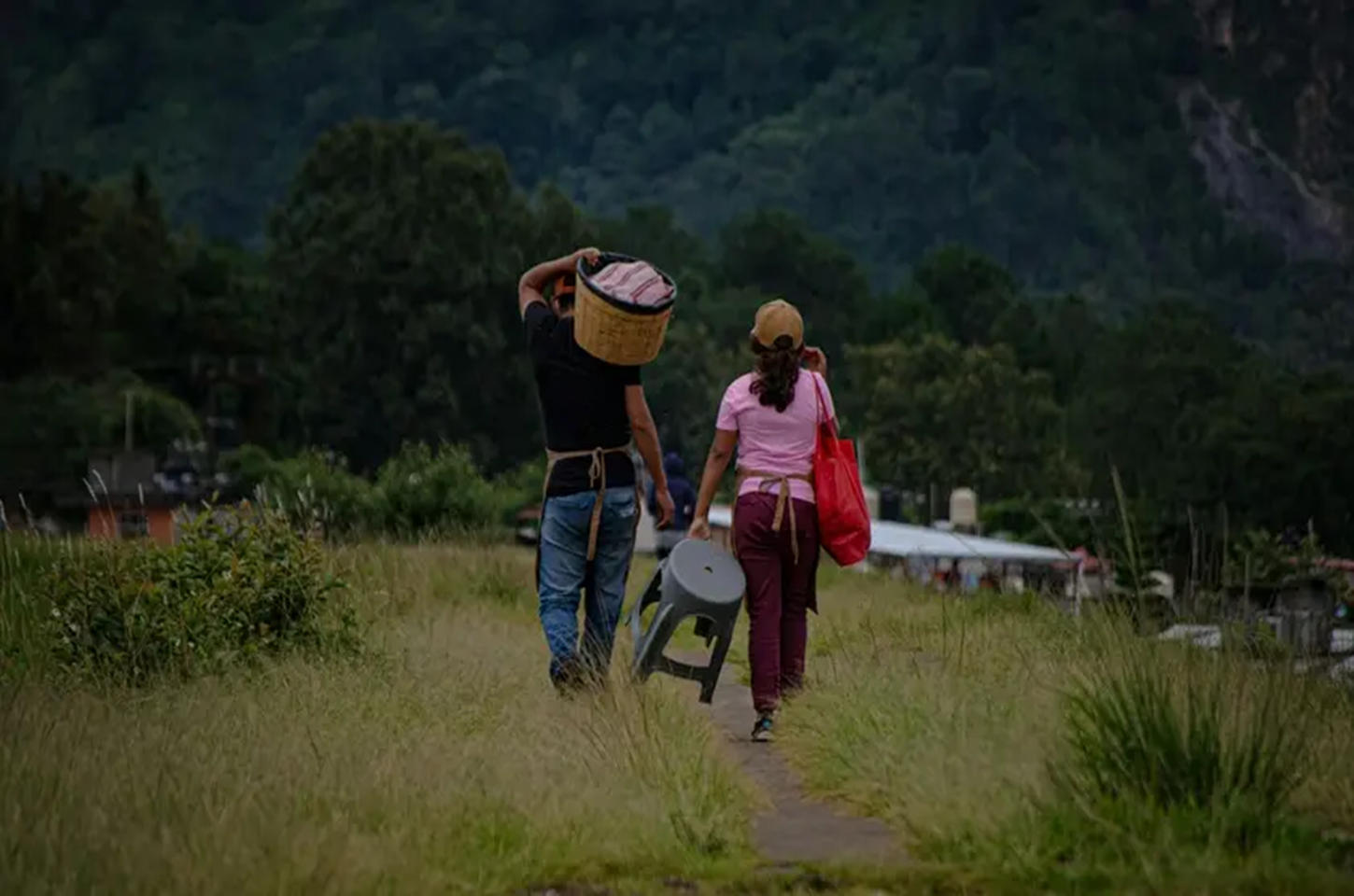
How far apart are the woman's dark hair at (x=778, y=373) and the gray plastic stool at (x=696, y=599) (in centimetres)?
67

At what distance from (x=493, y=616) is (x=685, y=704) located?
5.11 meters

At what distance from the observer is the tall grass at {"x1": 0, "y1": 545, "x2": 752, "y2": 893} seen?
661cm

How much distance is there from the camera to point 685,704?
1077 cm

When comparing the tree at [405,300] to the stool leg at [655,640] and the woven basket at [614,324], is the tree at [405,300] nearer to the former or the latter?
the stool leg at [655,640]

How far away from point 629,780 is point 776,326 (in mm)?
2947

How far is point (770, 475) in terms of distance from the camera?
1077cm

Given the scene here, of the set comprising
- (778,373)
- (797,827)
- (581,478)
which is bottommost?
(797,827)

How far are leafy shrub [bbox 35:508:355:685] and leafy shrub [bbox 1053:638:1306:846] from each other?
461cm

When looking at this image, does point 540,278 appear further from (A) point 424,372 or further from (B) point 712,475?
(A) point 424,372

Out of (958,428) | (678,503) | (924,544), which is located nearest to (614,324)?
(678,503)

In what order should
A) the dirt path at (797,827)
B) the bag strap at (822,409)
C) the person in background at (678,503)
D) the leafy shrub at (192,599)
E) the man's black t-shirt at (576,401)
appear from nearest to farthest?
the dirt path at (797,827) → the man's black t-shirt at (576,401) → the bag strap at (822,409) → the leafy shrub at (192,599) → the person in background at (678,503)

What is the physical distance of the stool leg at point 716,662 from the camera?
10.6m

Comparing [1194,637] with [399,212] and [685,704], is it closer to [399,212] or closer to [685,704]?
[685,704]

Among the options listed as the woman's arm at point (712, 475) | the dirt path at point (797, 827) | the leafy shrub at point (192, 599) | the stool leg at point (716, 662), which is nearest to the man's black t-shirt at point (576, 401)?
the woman's arm at point (712, 475)
